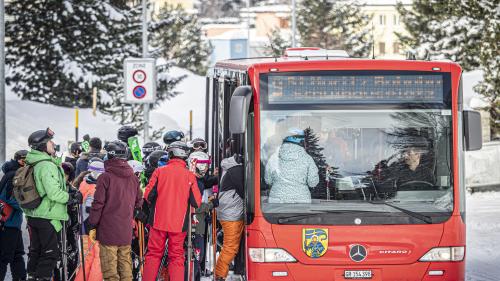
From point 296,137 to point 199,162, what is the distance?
5.77 feet

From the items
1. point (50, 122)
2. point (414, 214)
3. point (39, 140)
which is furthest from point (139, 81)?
point (50, 122)

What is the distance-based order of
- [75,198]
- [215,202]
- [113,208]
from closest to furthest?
1. [113,208]
2. [75,198]
3. [215,202]

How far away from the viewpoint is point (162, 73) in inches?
1679

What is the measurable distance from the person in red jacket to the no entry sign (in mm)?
10173

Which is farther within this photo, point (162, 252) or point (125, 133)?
point (125, 133)

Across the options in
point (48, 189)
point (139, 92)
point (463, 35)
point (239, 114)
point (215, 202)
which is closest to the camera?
point (239, 114)

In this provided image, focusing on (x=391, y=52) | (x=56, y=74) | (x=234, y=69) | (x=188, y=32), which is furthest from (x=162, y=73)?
(x=391, y=52)

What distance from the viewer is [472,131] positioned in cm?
1078

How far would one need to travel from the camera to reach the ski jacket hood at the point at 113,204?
1073cm

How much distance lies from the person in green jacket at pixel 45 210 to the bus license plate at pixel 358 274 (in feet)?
8.94

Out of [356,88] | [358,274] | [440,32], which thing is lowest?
[358,274]

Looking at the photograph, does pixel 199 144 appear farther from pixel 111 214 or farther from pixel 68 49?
pixel 68 49

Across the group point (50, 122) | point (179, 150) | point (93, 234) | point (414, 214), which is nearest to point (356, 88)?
point (414, 214)

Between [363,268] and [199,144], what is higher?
[199,144]
